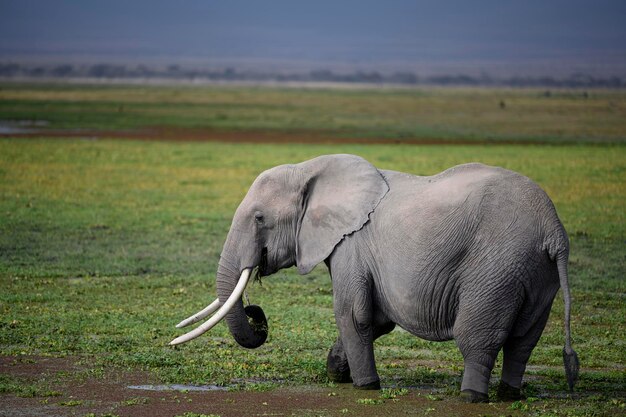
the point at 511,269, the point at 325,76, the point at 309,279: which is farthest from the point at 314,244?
the point at 325,76

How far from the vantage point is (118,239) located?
1731 centimetres

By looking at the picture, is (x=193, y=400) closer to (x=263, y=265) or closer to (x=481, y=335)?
(x=263, y=265)

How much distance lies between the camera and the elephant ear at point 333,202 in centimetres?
870

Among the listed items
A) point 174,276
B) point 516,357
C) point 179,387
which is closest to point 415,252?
point 516,357

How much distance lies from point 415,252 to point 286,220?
1245 mm

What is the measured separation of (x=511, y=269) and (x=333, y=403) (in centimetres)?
175

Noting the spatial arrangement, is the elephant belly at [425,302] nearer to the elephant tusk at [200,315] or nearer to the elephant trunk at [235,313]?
the elephant trunk at [235,313]

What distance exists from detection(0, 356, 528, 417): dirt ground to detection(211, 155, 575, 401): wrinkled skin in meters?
0.25

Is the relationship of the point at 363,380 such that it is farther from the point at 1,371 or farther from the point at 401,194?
the point at 1,371

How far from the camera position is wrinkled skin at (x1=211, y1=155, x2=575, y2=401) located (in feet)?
26.2

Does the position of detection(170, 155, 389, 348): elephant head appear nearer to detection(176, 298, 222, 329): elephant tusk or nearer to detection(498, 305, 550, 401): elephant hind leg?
detection(176, 298, 222, 329): elephant tusk

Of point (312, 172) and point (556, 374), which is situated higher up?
point (312, 172)

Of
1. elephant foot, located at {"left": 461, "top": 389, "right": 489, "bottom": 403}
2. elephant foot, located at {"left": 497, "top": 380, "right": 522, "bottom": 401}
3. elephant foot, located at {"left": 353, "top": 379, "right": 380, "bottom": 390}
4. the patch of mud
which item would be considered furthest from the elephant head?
elephant foot, located at {"left": 497, "top": 380, "right": 522, "bottom": 401}

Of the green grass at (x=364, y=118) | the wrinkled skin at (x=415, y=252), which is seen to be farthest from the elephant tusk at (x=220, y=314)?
the green grass at (x=364, y=118)
